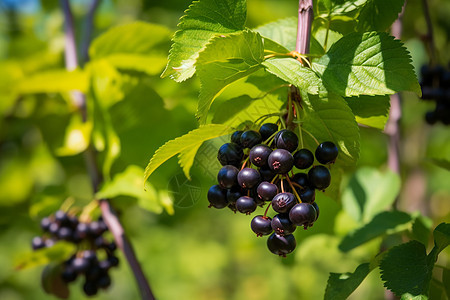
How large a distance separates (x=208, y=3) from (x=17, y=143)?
2.12 metres

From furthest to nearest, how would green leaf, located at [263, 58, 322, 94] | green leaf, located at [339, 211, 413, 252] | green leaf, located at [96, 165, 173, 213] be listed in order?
green leaf, located at [96, 165, 173, 213] < green leaf, located at [339, 211, 413, 252] < green leaf, located at [263, 58, 322, 94]

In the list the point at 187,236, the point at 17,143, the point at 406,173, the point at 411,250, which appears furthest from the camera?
the point at 187,236

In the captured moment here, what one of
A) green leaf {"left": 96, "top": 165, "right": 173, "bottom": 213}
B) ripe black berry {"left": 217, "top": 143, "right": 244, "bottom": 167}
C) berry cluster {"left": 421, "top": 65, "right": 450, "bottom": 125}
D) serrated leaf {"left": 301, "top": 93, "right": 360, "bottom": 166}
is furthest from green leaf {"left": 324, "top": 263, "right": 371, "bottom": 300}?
berry cluster {"left": 421, "top": 65, "right": 450, "bottom": 125}

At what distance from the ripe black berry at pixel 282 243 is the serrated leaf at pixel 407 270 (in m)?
0.22

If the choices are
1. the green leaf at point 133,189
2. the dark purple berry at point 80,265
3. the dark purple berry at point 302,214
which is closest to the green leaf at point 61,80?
the green leaf at point 133,189

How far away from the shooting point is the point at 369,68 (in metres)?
A: 0.80

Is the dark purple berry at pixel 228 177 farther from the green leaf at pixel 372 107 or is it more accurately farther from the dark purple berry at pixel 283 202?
the green leaf at pixel 372 107

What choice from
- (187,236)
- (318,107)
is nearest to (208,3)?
(318,107)

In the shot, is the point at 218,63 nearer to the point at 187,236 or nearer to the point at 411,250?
the point at 411,250

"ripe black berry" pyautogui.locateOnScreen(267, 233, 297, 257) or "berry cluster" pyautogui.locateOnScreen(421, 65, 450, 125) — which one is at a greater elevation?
"ripe black berry" pyautogui.locateOnScreen(267, 233, 297, 257)

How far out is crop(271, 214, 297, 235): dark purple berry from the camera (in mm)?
810

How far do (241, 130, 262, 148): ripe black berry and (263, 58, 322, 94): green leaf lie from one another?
0.46 feet

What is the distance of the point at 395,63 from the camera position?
31.1 inches

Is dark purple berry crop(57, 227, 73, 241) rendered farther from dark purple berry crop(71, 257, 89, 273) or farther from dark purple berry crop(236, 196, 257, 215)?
dark purple berry crop(236, 196, 257, 215)
